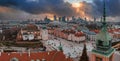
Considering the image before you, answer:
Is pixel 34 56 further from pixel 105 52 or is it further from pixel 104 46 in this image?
pixel 105 52

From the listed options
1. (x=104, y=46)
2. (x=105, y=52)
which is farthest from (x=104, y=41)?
(x=105, y=52)

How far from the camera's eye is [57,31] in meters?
115

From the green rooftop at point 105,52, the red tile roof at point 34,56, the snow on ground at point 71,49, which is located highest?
the green rooftop at point 105,52

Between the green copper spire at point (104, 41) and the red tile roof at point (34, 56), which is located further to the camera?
the red tile roof at point (34, 56)

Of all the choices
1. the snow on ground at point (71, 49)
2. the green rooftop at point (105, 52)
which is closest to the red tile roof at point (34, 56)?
the green rooftop at point (105, 52)

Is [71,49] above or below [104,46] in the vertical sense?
below

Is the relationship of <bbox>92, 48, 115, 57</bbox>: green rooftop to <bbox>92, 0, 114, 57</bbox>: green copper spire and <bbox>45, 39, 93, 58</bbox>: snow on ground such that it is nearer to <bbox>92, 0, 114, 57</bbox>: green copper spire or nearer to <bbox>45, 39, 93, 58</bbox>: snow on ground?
<bbox>92, 0, 114, 57</bbox>: green copper spire

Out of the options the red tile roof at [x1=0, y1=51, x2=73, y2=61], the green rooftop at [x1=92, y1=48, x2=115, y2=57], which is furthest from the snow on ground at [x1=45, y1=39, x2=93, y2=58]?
the green rooftop at [x1=92, y1=48, x2=115, y2=57]

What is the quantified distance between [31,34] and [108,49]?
75.6 m

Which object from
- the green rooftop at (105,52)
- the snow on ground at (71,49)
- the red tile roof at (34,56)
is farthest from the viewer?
the snow on ground at (71,49)

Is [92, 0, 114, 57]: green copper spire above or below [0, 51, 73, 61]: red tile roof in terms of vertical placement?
above

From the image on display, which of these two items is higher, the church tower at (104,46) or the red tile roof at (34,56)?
the church tower at (104,46)

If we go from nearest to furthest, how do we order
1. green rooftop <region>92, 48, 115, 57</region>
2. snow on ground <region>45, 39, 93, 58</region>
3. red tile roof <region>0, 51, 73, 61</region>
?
green rooftop <region>92, 48, 115, 57</region> → red tile roof <region>0, 51, 73, 61</region> → snow on ground <region>45, 39, 93, 58</region>

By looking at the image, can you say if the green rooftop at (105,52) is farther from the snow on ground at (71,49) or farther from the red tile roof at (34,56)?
the snow on ground at (71,49)
